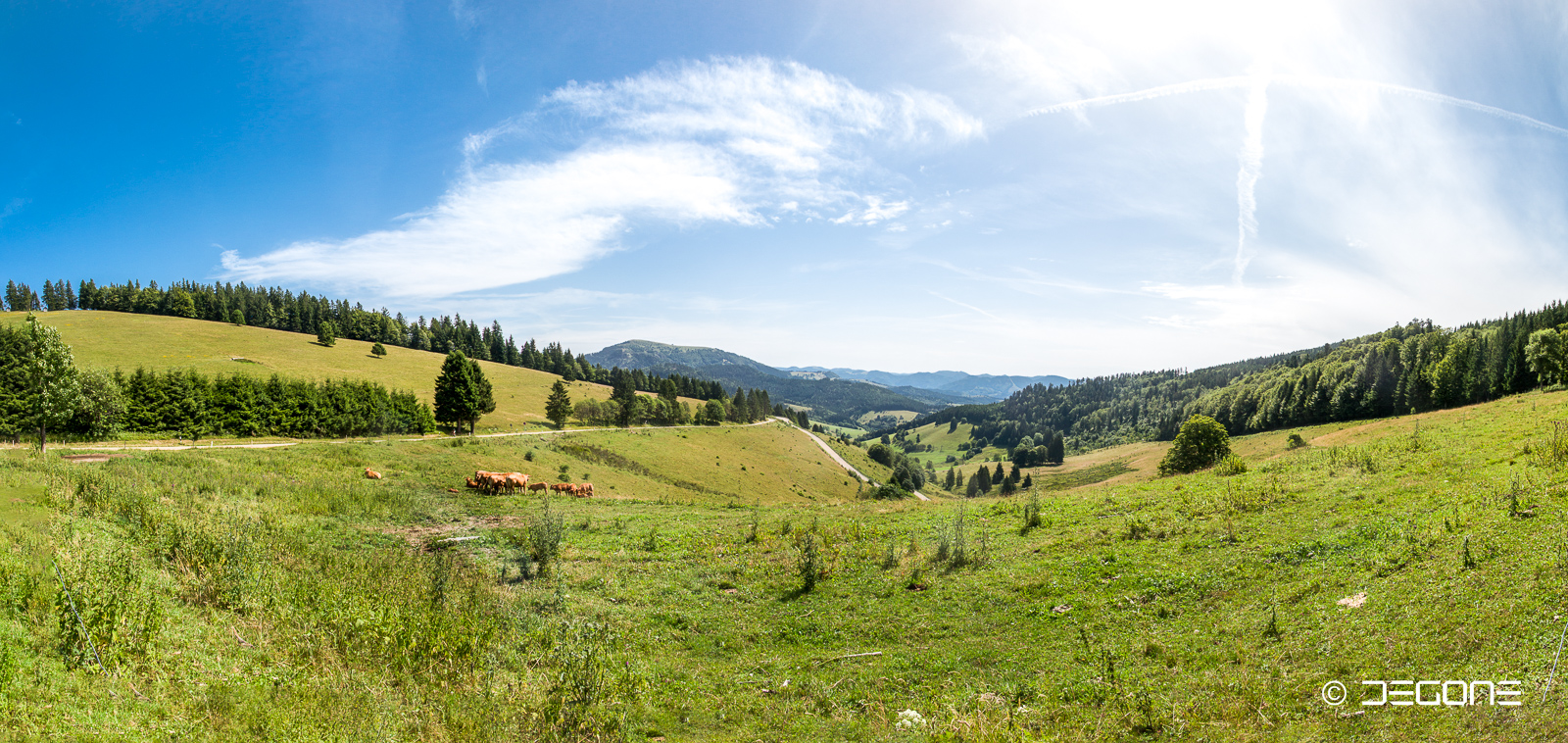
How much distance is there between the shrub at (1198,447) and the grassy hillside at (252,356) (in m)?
75.2

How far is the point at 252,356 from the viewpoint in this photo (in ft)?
285

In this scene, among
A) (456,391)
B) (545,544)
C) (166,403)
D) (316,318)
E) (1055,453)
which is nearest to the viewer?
(545,544)

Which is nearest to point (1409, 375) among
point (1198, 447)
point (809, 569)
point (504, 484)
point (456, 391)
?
point (1198, 447)

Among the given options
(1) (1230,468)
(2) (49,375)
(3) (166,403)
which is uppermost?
(2) (49,375)

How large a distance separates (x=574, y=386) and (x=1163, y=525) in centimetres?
11783

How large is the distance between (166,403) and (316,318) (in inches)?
3785

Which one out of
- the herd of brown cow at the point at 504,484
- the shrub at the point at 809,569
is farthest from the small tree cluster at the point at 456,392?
the shrub at the point at 809,569

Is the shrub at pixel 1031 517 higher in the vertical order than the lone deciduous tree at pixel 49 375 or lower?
lower

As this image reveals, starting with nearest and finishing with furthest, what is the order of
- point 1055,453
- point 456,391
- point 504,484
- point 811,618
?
point 811,618
point 504,484
point 456,391
point 1055,453

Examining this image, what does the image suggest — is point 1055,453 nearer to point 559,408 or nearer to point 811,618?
point 559,408

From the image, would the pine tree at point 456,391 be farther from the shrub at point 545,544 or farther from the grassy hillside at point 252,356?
the shrub at point 545,544

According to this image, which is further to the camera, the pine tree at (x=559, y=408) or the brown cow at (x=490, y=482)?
the pine tree at (x=559, y=408)

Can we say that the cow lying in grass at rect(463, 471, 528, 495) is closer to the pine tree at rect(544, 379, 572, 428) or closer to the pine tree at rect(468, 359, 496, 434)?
the pine tree at rect(468, 359, 496, 434)

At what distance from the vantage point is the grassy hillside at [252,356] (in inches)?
3030
